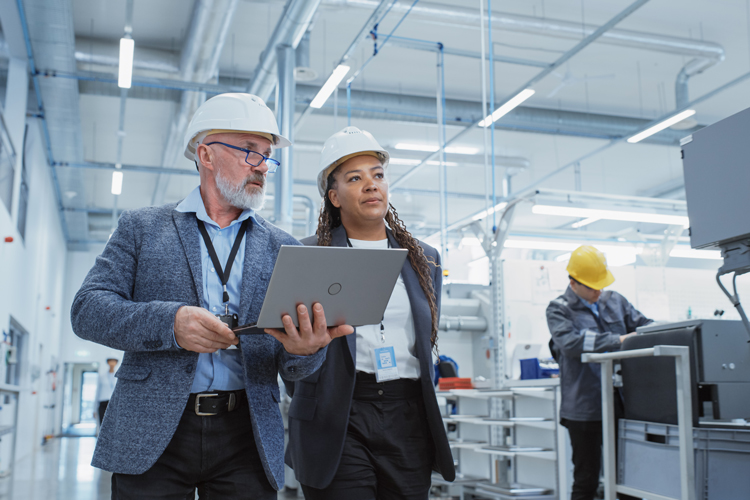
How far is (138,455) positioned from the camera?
1.25 meters

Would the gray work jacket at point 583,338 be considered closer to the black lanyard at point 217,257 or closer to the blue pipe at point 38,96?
the black lanyard at point 217,257

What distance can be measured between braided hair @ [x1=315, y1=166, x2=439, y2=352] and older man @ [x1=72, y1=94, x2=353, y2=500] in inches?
21.2

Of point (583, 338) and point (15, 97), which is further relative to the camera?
point (15, 97)

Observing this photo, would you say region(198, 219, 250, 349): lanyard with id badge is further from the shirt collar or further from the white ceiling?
the white ceiling

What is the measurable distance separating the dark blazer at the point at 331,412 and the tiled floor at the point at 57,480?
2.79 metres

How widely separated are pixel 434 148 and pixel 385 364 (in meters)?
9.06

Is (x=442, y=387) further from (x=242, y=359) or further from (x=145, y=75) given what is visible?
(x=145, y=75)

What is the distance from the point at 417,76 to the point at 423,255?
8155mm

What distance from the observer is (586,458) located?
3391mm

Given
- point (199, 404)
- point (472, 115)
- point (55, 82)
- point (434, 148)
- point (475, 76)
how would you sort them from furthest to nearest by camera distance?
point (434, 148) → point (472, 115) → point (475, 76) → point (55, 82) → point (199, 404)

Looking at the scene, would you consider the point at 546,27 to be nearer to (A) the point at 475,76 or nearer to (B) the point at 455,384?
(A) the point at 475,76

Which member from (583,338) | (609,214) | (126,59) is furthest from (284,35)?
(583,338)

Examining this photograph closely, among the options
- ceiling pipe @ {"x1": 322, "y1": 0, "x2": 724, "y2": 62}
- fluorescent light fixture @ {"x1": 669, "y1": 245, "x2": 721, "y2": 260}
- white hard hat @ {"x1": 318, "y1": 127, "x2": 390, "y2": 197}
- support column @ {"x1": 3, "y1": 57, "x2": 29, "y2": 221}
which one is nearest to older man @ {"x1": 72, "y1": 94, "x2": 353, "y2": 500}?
white hard hat @ {"x1": 318, "y1": 127, "x2": 390, "y2": 197}

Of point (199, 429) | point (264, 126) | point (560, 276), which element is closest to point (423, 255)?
point (264, 126)
